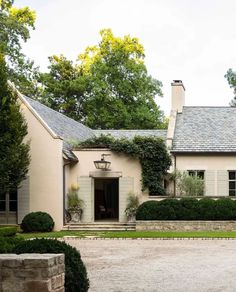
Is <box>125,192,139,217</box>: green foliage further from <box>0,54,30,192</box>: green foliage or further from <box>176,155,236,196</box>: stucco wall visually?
<box>0,54,30,192</box>: green foliage

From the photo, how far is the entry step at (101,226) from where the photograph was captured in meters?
27.4

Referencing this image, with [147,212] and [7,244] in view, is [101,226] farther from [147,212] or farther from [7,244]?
[7,244]

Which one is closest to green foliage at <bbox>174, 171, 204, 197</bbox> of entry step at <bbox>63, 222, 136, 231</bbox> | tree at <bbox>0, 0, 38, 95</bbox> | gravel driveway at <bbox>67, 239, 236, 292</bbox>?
entry step at <bbox>63, 222, 136, 231</bbox>

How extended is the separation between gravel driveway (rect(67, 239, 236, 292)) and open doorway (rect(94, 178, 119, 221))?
30.9 feet

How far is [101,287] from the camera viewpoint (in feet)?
37.7

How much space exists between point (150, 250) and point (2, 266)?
10881 millimetres

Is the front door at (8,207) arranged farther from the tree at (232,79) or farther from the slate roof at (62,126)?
the tree at (232,79)

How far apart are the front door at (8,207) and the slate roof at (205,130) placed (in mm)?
9081

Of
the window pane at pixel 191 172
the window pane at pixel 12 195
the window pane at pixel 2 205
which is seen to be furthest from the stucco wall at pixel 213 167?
the window pane at pixel 2 205

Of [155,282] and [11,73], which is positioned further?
[11,73]

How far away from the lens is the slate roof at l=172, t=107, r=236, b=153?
31953 mm

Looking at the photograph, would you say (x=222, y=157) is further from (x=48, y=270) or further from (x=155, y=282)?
(x=48, y=270)

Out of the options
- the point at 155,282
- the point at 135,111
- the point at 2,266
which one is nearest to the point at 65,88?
the point at 135,111

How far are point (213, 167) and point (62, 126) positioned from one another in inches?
349
